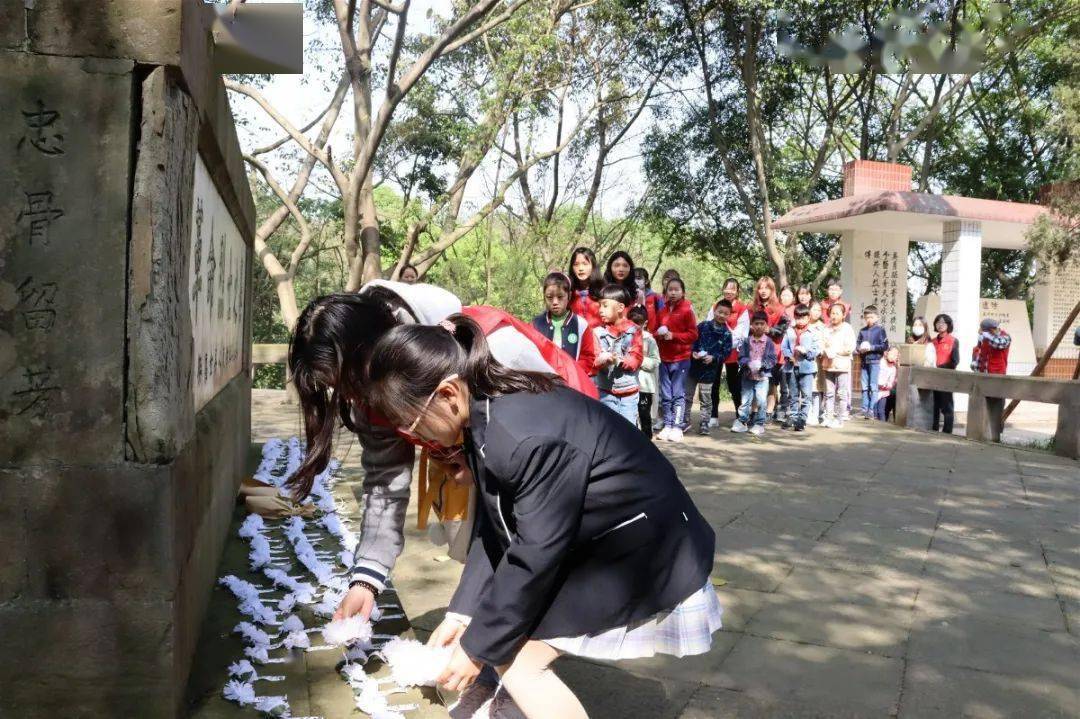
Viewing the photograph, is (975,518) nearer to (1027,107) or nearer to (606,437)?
(606,437)

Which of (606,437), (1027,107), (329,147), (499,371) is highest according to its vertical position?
(1027,107)

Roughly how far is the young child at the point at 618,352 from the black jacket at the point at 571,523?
4.62 meters

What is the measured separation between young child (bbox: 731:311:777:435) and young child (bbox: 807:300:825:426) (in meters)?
0.62

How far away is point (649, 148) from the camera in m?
20.0

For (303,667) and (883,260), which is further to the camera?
(883,260)

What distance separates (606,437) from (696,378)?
290 inches

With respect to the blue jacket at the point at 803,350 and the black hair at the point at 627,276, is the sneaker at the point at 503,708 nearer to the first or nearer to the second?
the black hair at the point at 627,276

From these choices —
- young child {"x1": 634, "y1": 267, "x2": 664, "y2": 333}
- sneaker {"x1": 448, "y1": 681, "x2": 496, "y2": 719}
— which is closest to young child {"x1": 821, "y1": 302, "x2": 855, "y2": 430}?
young child {"x1": 634, "y1": 267, "x2": 664, "y2": 333}

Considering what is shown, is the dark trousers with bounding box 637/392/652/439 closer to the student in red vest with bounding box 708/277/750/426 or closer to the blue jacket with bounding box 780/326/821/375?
the student in red vest with bounding box 708/277/750/426

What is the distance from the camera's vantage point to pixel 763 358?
914 centimetres

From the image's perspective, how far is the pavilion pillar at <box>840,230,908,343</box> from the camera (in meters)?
16.2

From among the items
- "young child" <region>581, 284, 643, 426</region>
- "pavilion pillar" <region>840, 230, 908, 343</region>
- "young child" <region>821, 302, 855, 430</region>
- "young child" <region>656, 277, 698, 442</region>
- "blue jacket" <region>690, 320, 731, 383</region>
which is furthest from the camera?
"pavilion pillar" <region>840, 230, 908, 343</region>

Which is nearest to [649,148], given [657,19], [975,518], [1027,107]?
[657,19]

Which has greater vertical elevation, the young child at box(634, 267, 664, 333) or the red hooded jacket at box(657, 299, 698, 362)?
the young child at box(634, 267, 664, 333)
